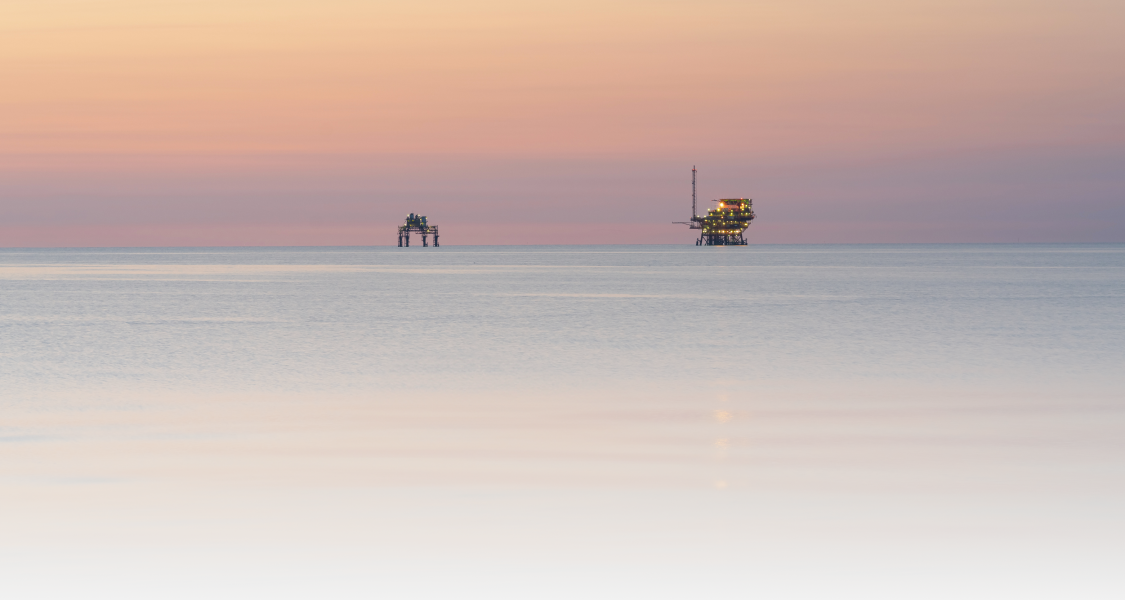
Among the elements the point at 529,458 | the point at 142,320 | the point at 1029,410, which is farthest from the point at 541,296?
the point at 529,458

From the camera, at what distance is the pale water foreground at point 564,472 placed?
867 cm

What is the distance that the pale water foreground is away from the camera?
8.67m

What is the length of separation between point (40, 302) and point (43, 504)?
5675cm

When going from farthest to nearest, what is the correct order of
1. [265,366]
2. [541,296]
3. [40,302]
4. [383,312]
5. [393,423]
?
1. [541,296]
2. [40,302]
3. [383,312]
4. [265,366]
5. [393,423]

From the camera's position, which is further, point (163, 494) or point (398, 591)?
point (163, 494)

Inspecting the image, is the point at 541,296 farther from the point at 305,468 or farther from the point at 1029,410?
the point at 305,468

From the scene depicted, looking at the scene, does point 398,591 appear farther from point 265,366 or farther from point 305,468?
point 265,366

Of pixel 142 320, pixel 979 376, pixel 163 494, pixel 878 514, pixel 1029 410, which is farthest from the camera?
pixel 142 320

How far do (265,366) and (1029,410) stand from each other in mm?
16991

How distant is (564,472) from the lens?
1259cm

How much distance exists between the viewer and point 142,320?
46625 millimetres

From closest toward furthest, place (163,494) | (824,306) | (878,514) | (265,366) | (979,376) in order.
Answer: (878,514), (163,494), (979,376), (265,366), (824,306)

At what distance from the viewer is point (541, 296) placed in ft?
226

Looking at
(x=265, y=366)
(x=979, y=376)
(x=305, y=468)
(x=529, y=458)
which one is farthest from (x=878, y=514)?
(x=265, y=366)
